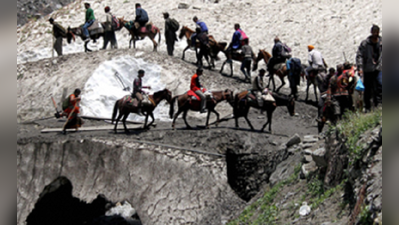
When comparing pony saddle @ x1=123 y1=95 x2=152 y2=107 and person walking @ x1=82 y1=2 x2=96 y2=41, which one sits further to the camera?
person walking @ x1=82 y1=2 x2=96 y2=41

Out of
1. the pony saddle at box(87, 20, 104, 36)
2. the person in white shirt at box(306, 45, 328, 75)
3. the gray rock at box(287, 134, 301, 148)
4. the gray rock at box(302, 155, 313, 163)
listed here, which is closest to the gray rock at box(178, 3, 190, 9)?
the pony saddle at box(87, 20, 104, 36)

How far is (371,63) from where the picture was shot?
10555 millimetres

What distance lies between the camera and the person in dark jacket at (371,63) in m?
10.4

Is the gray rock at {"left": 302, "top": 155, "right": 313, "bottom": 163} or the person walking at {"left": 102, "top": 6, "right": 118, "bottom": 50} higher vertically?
the person walking at {"left": 102, "top": 6, "right": 118, "bottom": 50}

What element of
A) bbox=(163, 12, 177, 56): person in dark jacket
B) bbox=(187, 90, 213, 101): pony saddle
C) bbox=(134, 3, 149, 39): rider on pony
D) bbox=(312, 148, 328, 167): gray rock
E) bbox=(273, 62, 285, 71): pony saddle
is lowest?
bbox=(312, 148, 328, 167): gray rock

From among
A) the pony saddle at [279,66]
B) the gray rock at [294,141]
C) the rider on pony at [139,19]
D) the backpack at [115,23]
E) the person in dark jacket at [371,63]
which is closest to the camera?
the person in dark jacket at [371,63]

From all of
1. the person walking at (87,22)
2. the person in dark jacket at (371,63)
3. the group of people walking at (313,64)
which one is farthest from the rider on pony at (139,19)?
the person in dark jacket at (371,63)

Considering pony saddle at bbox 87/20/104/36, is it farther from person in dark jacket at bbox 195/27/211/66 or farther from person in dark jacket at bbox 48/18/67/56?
person in dark jacket at bbox 195/27/211/66

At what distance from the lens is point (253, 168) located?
14.8m

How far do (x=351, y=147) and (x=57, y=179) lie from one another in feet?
32.5

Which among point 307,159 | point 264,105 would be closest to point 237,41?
point 264,105

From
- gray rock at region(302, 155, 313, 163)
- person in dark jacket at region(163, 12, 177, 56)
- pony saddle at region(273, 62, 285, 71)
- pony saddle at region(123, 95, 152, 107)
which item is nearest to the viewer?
gray rock at region(302, 155, 313, 163)

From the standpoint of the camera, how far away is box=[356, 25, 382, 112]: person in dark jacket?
10.4 meters

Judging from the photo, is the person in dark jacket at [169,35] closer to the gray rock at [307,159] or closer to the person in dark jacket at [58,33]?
the person in dark jacket at [58,33]
